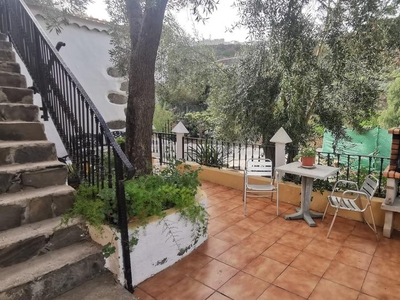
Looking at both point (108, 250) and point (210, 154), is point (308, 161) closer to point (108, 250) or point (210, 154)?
point (210, 154)

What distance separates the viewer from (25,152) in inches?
85.2

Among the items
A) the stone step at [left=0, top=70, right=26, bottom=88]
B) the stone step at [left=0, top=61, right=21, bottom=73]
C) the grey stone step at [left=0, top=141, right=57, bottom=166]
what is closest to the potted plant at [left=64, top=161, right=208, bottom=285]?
the grey stone step at [left=0, top=141, right=57, bottom=166]

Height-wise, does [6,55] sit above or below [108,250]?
above

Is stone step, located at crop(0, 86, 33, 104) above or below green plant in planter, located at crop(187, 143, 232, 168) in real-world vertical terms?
above

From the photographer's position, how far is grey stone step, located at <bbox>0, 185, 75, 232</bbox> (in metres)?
1.83

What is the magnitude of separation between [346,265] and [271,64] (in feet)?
9.76

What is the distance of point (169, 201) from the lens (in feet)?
7.87

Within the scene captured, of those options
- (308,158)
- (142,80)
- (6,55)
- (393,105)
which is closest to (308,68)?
(308,158)

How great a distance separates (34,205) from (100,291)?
794 mm

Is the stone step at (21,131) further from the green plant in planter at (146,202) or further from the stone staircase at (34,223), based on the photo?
the green plant in planter at (146,202)

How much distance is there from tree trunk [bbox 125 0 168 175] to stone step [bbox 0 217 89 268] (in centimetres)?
89

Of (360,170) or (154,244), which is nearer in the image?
(154,244)

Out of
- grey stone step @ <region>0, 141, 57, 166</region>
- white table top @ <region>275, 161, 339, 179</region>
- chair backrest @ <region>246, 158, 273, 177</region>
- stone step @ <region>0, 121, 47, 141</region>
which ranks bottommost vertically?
chair backrest @ <region>246, 158, 273, 177</region>

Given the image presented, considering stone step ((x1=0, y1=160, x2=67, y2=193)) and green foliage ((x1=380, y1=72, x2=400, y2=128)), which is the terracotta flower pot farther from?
green foliage ((x1=380, y1=72, x2=400, y2=128))
